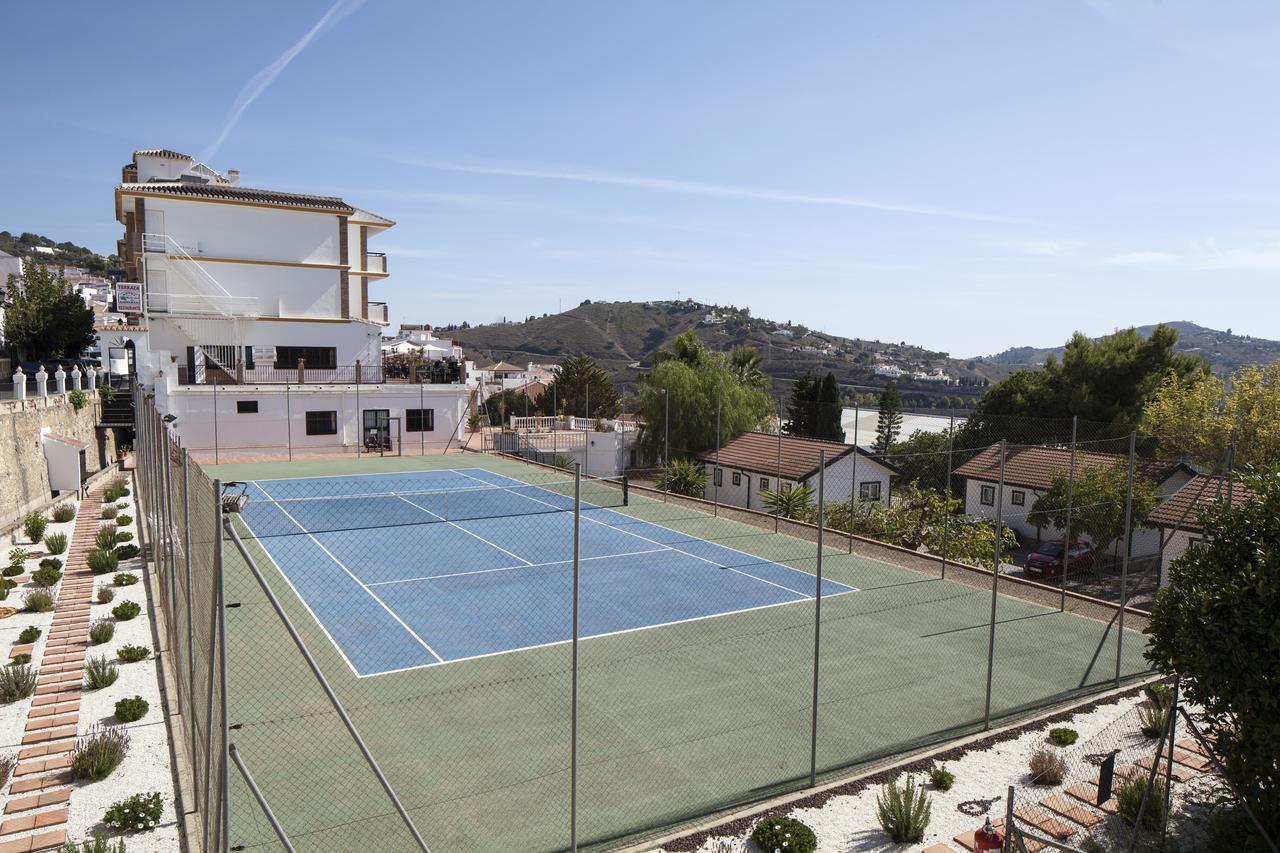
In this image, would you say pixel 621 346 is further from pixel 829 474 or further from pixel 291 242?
pixel 829 474

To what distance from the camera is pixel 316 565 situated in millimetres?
18203

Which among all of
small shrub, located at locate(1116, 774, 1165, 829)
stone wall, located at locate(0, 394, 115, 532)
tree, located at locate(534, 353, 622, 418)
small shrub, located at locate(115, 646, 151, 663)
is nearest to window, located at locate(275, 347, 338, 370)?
stone wall, located at locate(0, 394, 115, 532)

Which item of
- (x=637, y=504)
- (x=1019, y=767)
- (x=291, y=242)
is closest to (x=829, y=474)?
(x=637, y=504)

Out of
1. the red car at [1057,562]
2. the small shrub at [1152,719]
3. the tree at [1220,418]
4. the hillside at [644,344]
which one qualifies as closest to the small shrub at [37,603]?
the small shrub at [1152,719]

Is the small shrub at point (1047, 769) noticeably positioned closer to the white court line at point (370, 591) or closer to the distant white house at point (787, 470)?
the white court line at point (370, 591)

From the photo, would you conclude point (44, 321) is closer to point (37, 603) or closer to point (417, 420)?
point (417, 420)

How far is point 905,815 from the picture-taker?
768 centimetres

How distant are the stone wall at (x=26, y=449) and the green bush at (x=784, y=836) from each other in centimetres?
1869

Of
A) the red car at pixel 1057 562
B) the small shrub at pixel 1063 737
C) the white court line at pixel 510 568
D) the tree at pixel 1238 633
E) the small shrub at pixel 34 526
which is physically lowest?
the red car at pixel 1057 562

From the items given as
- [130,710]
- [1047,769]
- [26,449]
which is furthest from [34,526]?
[1047,769]

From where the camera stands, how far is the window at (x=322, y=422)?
121 ft

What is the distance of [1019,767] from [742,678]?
380 cm

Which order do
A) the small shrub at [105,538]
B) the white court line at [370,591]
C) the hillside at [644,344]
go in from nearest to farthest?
the white court line at [370,591] < the small shrub at [105,538] < the hillside at [644,344]

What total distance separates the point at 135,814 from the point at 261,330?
35.3m
